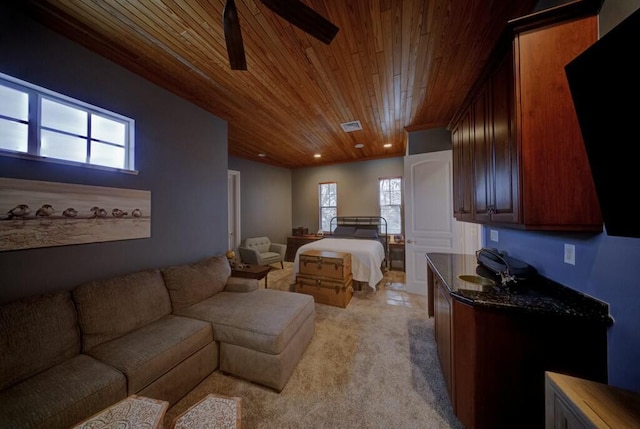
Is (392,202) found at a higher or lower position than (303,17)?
lower

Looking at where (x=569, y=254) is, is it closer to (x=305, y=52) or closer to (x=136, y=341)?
(x=305, y=52)

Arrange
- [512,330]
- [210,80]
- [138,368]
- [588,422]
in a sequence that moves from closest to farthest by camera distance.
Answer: [588,422], [512,330], [138,368], [210,80]

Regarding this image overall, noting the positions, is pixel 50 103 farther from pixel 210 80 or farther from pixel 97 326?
pixel 97 326

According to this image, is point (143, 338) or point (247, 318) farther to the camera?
point (247, 318)

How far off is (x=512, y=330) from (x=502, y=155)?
1107 millimetres

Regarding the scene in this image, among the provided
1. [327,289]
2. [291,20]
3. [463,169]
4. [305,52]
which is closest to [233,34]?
[291,20]

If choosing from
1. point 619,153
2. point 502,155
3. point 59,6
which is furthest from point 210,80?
point 619,153

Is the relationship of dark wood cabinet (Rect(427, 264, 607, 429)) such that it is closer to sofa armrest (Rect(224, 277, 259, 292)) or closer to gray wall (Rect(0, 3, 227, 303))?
sofa armrest (Rect(224, 277, 259, 292))

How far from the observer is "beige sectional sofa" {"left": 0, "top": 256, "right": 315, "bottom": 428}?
1.18m

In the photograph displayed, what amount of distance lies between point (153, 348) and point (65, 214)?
1.27 meters

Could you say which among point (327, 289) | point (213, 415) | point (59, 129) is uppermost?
point (59, 129)

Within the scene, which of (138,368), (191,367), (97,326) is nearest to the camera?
(138,368)

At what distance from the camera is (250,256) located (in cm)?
469

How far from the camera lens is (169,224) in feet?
7.99
